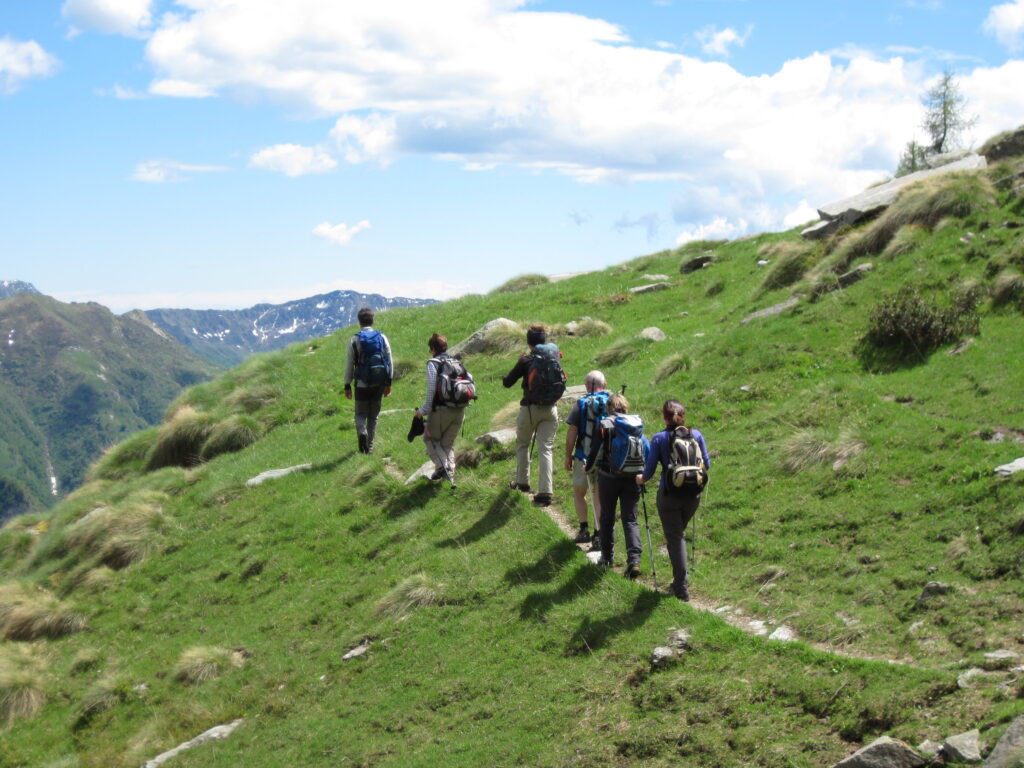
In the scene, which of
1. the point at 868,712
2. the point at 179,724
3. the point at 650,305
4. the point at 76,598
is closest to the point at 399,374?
the point at 650,305

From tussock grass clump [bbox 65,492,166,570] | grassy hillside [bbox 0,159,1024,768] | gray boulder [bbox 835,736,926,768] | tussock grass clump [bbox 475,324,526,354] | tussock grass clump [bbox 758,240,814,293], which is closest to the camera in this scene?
gray boulder [bbox 835,736,926,768]

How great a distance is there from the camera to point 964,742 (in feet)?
22.3

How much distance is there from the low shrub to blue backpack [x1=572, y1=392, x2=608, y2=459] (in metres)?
8.60

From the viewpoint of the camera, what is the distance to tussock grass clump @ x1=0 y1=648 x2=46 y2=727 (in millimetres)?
15320

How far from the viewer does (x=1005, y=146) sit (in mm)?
27328

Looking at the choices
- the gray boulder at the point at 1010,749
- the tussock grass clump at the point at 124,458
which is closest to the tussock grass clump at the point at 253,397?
the tussock grass clump at the point at 124,458

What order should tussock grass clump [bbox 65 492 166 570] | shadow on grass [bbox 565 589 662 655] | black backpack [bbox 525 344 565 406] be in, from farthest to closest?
tussock grass clump [bbox 65 492 166 570], black backpack [bbox 525 344 565 406], shadow on grass [bbox 565 589 662 655]

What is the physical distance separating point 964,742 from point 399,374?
23.0 meters

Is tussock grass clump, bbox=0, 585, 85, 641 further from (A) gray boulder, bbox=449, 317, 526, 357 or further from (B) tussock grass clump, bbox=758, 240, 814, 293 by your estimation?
(B) tussock grass clump, bbox=758, 240, 814, 293

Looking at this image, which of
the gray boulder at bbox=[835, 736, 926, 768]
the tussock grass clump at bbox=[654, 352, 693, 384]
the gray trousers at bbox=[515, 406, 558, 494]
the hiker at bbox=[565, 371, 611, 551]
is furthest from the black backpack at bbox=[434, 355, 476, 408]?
the gray boulder at bbox=[835, 736, 926, 768]

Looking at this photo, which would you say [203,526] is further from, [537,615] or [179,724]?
[537,615]

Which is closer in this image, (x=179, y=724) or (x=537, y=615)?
(x=537, y=615)

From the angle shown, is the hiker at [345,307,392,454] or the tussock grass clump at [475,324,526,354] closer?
the hiker at [345,307,392,454]

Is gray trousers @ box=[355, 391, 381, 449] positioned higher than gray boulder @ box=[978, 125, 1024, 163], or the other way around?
gray boulder @ box=[978, 125, 1024, 163]
